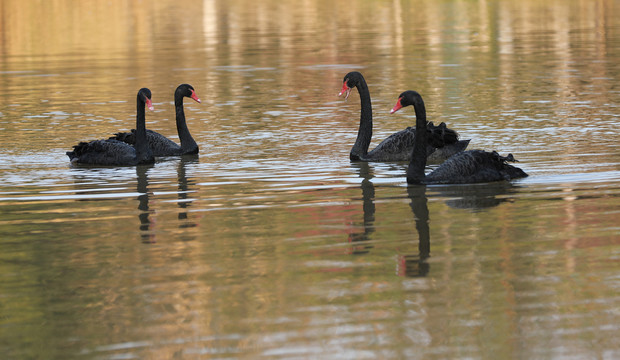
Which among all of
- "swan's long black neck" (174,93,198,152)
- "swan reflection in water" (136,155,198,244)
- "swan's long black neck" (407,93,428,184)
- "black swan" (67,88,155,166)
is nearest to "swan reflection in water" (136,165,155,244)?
"swan reflection in water" (136,155,198,244)

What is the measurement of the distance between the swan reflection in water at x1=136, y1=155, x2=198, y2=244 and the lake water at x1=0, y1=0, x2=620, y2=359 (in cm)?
5

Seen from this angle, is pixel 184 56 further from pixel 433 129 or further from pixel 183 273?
pixel 183 273

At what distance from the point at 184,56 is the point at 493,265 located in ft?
79.6

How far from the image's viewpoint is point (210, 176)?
1222cm

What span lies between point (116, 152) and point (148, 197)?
2.59 m

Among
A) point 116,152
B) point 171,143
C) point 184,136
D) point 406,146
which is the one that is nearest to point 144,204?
point 116,152

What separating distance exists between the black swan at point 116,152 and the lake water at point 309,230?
19 centimetres

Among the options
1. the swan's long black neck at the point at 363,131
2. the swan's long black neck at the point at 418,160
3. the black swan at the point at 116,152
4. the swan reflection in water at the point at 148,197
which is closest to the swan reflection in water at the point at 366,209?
the swan's long black neck at the point at 363,131

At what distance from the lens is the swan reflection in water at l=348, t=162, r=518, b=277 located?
770 cm

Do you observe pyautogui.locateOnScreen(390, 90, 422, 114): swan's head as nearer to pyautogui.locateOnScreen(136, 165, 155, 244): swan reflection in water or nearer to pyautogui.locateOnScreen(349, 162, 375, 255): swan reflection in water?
pyautogui.locateOnScreen(349, 162, 375, 255): swan reflection in water

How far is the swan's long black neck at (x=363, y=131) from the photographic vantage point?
13.2 m

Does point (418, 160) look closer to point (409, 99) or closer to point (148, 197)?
point (409, 99)

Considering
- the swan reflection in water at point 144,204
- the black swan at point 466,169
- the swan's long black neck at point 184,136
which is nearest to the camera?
the swan reflection in water at point 144,204

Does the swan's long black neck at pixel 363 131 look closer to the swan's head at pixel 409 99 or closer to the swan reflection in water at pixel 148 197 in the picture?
the swan's head at pixel 409 99
